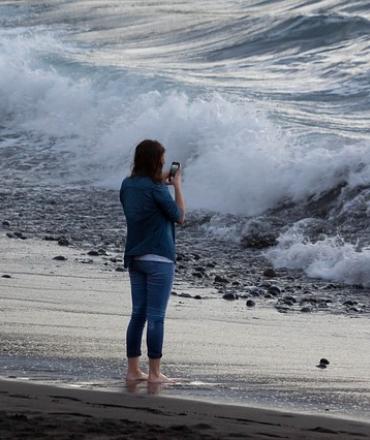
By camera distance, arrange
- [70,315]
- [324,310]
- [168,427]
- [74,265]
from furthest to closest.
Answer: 1. [74,265]
2. [324,310]
3. [70,315]
4. [168,427]

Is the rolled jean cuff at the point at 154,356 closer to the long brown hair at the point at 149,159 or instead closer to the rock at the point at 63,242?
the long brown hair at the point at 149,159

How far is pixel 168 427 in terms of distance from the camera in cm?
538

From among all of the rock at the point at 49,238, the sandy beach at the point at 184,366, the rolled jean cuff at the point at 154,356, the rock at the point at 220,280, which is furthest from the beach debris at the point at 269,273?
the rolled jean cuff at the point at 154,356

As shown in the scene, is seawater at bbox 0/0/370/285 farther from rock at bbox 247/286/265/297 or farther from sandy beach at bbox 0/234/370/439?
sandy beach at bbox 0/234/370/439

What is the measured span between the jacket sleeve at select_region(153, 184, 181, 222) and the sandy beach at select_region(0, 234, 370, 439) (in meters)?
0.88

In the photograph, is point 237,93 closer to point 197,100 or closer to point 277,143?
point 197,100

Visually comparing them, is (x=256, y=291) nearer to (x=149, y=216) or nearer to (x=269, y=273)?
(x=269, y=273)

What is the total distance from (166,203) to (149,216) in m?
0.13

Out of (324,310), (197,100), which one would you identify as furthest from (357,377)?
(197,100)

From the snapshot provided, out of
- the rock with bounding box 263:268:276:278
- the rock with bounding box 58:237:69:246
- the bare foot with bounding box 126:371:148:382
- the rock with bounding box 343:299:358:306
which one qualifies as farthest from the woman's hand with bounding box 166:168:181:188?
the rock with bounding box 58:237:69:246

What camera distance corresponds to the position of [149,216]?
23.5ft

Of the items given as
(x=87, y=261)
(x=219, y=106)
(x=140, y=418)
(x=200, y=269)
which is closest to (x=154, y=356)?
(x=140, y=418)

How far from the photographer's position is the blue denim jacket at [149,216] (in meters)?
7.14

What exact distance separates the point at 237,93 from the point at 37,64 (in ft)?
24.2
